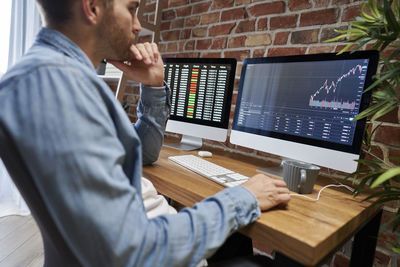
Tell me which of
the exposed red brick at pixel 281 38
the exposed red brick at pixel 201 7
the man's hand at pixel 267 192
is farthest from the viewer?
the exposed red brick at pixel 201 7

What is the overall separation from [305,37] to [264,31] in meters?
0.26

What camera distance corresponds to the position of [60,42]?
0.54 m

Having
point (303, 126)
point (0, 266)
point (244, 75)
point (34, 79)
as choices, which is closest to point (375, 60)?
point (303, 126)

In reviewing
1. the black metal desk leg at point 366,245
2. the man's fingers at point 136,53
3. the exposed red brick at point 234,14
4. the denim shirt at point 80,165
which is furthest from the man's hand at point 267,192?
the exposed red brick at point 234,14

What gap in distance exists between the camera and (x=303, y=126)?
1.10 metres

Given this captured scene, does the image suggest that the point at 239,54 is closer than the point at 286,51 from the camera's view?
No

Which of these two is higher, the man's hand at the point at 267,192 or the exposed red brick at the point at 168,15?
the exposed red brick at the point at 168,15

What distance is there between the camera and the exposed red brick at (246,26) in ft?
5.41

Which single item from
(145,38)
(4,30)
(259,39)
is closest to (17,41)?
(4,30)

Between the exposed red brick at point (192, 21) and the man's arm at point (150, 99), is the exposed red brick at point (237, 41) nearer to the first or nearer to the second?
the exposed red brick at point (192, 21)

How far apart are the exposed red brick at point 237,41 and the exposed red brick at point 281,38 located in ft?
0.73

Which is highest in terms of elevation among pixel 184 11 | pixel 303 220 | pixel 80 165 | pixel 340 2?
pixel 184 11

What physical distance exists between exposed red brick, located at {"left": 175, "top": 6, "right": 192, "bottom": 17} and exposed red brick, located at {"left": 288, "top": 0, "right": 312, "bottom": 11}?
0.80 meters

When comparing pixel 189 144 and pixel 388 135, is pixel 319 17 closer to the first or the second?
pixel 388 135
